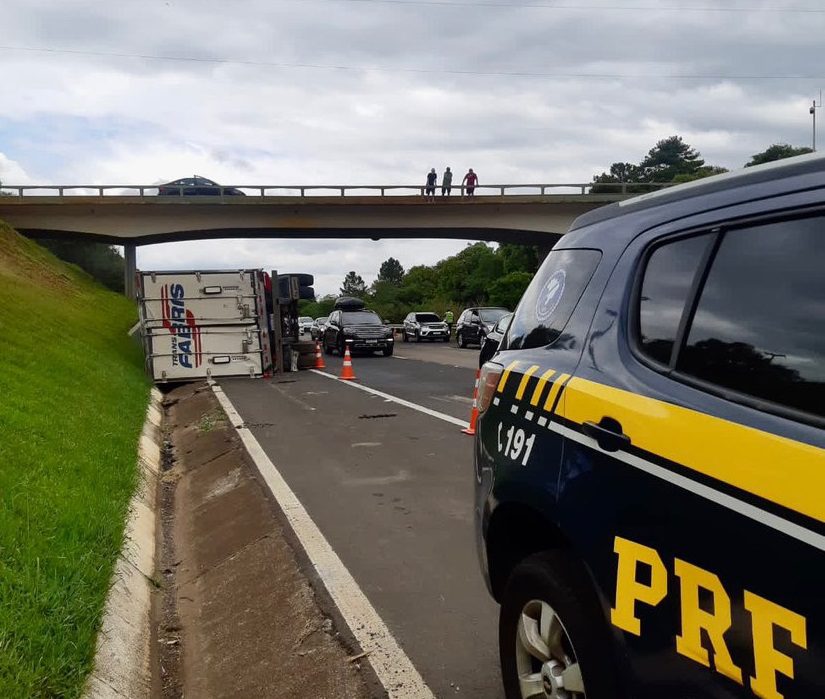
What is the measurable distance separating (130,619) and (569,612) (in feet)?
10.2

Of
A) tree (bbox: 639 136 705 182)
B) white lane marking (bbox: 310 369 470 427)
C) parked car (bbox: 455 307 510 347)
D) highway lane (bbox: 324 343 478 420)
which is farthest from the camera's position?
tree (bbox: 639 136 705 182)

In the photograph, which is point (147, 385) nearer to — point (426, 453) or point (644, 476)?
point (426, 453)

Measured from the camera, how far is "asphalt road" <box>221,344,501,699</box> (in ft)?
13.9

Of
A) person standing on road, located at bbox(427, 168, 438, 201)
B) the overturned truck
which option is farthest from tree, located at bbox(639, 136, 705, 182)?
the overturned truck

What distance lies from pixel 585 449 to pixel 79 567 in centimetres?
339

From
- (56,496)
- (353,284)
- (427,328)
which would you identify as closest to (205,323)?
(56,496)

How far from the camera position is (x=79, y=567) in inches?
184

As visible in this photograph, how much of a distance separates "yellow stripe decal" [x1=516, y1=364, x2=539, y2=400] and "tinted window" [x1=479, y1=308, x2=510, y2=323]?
3034cm

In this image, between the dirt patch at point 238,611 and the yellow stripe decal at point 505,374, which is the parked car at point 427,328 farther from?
the yellow stripe decal at point 505,374

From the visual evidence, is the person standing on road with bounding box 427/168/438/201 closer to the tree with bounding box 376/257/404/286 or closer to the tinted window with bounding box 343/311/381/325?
the tinted window with bounding box 343/311/381/325

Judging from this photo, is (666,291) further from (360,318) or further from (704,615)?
(360,318)

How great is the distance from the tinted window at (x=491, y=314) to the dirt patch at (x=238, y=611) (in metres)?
25.5

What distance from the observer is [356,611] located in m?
4.62

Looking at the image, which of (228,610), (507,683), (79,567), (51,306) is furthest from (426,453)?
(51,306)
